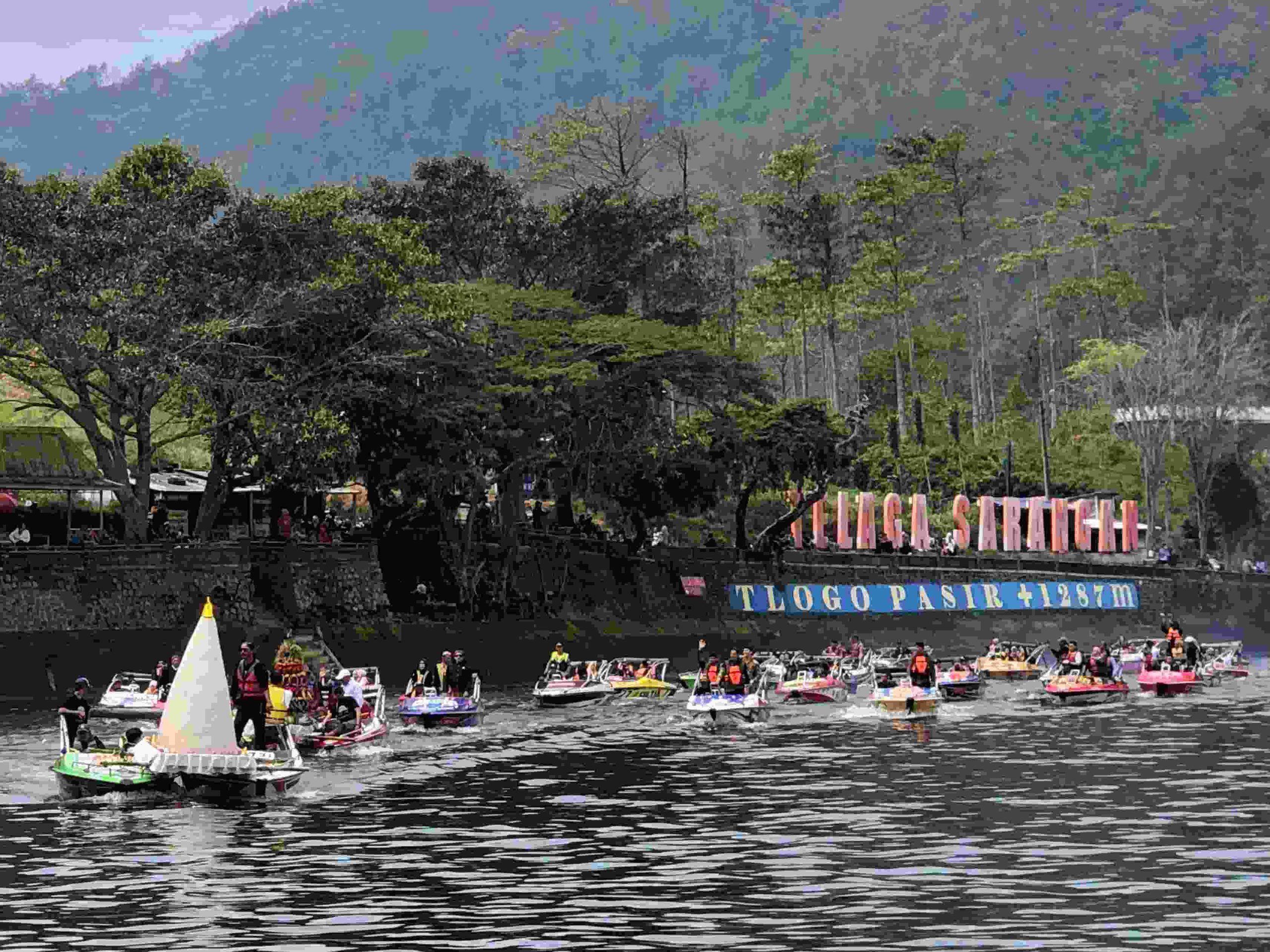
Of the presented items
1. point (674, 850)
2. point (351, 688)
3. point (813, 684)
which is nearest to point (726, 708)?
point (813, 684)

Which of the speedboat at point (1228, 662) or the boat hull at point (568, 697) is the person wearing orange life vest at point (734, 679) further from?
the speedboat at point (1228, 662)

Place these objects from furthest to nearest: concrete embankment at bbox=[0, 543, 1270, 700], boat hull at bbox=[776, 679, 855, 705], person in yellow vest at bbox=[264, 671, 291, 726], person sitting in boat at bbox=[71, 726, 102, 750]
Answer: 1. concrete embankment at bbox=[0, 543, 1270, 700]
2. boat hull at bbox=[776, 679, 855, 705]
3. person in yellow vest at bbox=[264, 671, 291, 726]
4. person sitting in boat at bbox=[71, 726, 102, 750]

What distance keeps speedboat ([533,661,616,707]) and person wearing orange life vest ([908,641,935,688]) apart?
898 cm

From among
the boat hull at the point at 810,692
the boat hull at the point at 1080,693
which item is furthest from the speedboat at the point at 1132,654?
the boat hull at the point at 810,692

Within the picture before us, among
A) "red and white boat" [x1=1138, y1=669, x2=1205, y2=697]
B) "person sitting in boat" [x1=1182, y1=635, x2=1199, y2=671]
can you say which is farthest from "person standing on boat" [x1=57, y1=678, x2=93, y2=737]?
"person sitting in boat" [x1=1182, y1=635, x2=1199, y2=671]

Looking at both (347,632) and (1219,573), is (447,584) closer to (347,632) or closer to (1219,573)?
(347,632)

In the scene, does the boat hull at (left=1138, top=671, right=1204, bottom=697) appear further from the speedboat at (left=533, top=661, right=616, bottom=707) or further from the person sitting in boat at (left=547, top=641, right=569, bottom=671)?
the person sitting in boat at (left=547, top=641, right=569, bottom=671)

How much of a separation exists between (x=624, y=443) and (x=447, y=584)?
8.63 m

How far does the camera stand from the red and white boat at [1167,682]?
195 ft

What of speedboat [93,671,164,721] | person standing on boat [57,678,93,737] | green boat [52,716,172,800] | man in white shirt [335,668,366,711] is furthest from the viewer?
speedboat [93,671,164,721]

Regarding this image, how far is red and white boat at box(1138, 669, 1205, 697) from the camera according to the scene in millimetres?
59500

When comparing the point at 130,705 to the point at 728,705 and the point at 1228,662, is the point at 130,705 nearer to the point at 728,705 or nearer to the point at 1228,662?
the point at 728,705

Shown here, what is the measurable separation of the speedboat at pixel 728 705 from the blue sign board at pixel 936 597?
30.6 meters

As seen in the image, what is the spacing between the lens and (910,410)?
122875mm
